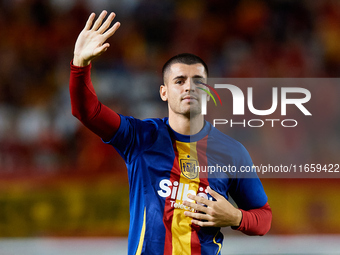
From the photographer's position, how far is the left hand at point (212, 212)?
2.00 meters

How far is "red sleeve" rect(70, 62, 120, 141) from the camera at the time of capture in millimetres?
1874

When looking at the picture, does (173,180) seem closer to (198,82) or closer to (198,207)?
(198,207)

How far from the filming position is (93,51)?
186 cm

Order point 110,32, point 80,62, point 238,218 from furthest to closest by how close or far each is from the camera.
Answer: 1. point 238,218
2. point 110,32
3. point 80,62

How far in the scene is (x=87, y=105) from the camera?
1909mm

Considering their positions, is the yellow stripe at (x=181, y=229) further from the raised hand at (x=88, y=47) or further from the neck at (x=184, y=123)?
the raised hand at (x=88, y=47)

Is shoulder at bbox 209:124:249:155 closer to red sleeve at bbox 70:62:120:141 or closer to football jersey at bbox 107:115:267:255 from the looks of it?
football jersey at bbox 107:115:267:255

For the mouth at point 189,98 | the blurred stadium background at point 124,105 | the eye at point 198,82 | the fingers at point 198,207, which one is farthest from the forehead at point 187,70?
the blurred stadium background at point 124,105

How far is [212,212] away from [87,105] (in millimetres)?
831

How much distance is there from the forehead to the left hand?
2.19 feet

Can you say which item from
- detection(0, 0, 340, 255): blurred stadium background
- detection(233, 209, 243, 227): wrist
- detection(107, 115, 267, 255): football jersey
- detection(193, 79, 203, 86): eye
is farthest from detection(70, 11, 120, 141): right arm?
detection(0, 0, 340, 255): blurred stadium background

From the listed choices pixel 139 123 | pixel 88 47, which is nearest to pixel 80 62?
pixel 88 47

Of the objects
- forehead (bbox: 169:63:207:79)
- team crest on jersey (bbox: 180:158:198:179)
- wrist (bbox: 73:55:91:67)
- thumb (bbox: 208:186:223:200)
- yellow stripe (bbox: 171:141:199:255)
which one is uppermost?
forehead (bbox: 169:63:207:79)

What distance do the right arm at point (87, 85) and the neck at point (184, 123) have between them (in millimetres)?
397
